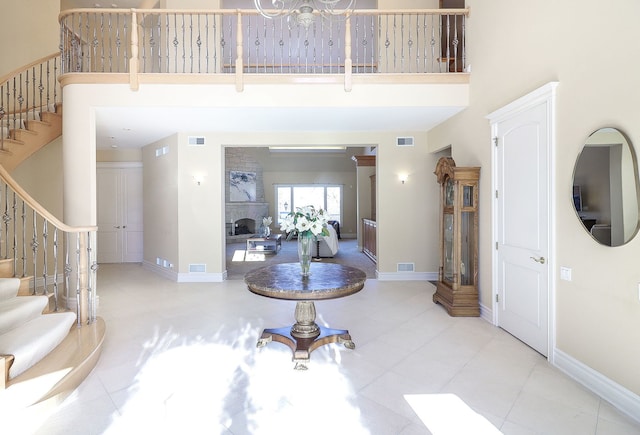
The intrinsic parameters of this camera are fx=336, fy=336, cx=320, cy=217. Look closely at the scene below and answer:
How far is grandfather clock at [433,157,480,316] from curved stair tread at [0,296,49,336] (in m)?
4.46

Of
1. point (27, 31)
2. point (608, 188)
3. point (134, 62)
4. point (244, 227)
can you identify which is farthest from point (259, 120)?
point (244, 227)

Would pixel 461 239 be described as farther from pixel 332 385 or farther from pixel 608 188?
pixel 332 385

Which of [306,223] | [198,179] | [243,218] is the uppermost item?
[198,179]

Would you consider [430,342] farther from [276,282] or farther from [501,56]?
[501,56]

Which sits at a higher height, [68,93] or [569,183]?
[68,93]

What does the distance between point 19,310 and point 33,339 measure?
56cm

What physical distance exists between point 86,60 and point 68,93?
14.7 feet

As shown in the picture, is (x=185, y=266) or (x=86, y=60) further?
(x=86, y=60)

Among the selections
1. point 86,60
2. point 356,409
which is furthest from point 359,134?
point 86,60

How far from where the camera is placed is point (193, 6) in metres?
6.05

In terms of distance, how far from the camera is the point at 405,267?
6.29 metres

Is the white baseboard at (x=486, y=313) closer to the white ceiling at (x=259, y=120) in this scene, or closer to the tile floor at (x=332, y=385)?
the tile floor at (x=332, y=385)

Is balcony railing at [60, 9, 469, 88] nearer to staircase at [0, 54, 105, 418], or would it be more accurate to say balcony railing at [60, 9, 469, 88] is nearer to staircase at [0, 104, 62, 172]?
staircase at [0, 104, 62, 172]

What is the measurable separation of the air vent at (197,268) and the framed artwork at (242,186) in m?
6.20
